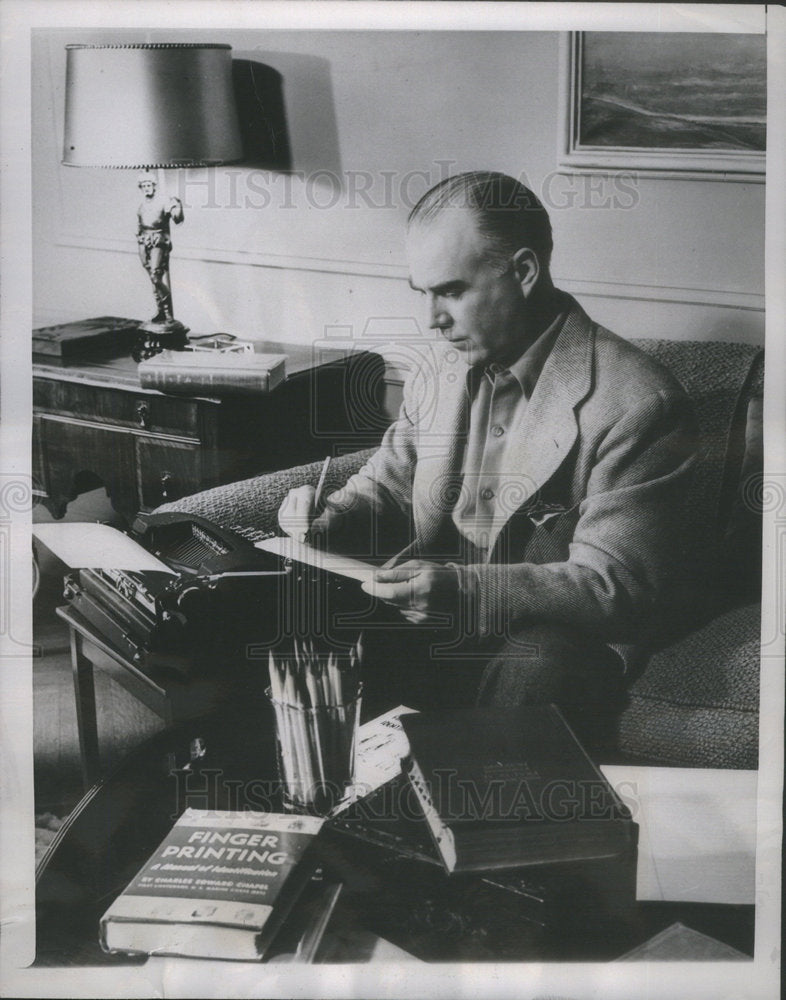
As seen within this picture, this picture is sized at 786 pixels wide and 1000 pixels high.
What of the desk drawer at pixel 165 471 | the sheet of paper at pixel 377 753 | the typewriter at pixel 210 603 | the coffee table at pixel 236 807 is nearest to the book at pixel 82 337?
the desk drawer at pixel 165 471

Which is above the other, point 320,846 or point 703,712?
point 703,712

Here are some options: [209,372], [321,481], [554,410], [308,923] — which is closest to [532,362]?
[554,410]

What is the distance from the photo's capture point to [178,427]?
1.21 meters

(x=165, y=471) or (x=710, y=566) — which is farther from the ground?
(x=165, y=471)

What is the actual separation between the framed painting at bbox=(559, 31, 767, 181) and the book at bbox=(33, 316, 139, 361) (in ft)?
1.96

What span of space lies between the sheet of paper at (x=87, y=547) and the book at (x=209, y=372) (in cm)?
20

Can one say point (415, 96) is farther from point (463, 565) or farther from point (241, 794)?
point (241, 794)

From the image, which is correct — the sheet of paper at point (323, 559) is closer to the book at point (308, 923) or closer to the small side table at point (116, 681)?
the small side table at point (116, 681)

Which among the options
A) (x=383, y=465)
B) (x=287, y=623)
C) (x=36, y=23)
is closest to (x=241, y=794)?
(x=287, y=623)

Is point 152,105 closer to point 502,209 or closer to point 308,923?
point 502,209

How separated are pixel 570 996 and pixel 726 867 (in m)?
0.26

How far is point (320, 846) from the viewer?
115 centimetres

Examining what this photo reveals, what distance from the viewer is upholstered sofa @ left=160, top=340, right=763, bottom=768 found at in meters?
1.17

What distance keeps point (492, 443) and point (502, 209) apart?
0.94ft
